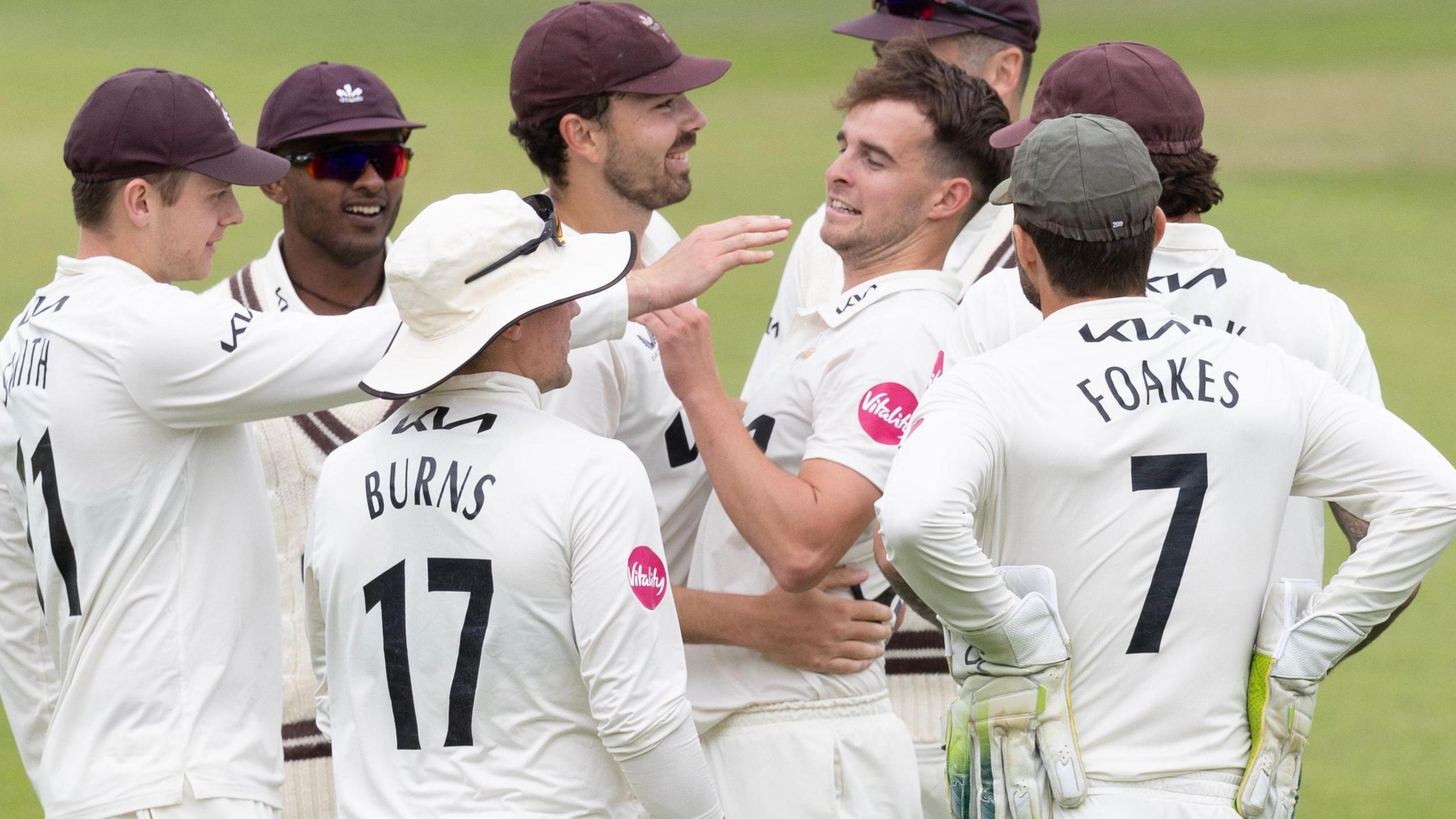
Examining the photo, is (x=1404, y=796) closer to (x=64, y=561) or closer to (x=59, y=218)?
(x=64, y=561)

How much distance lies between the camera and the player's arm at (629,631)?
3.02 meters

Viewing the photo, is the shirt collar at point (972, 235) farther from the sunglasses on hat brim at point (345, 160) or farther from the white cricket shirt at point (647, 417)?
the sunglasses on hat brim at point (345, 160)

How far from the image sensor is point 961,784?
126 inches

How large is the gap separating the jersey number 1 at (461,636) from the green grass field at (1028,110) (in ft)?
14.6

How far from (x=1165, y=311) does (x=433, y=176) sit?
64.4ft

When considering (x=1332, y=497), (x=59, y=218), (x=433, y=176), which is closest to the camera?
(x=1332, y=497)

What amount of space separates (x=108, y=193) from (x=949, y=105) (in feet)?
A: 6.48

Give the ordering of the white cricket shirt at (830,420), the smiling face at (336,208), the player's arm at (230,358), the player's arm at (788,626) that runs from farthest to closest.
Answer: the smiling face at (336,208) → the player's arm at (788,626) → the white cricket shirt at (830,420) → the player's arm at (230,358)

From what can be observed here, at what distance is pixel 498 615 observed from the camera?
9.92ft

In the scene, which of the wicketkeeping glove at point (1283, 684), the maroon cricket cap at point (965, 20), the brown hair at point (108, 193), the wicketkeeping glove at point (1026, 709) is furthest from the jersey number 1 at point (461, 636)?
the maroon cricket cap at point (965, 20)

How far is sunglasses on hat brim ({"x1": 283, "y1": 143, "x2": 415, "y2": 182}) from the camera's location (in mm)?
5098

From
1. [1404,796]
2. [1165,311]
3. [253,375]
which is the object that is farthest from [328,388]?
[1404,796]

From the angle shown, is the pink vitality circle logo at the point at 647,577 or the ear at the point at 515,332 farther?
the ear at the point at 515,332

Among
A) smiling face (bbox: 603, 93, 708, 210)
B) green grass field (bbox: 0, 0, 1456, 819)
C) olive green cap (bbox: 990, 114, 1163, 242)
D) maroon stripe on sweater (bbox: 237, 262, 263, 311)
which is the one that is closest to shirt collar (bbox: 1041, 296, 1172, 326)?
olive green cap (bbox: 990, 114, 1163, 242)
